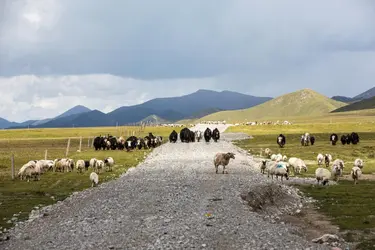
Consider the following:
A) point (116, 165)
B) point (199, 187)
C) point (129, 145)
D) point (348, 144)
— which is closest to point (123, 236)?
point (199, 187)

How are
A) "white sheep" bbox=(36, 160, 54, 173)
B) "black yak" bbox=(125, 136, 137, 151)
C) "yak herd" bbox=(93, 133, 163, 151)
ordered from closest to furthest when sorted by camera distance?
"white sheep" bbox=(36, 160, 54, 173)
"black yak" bbox=(125, 136, 137, 151)
"yak herd" bbox=(93, 133, 163, 151)

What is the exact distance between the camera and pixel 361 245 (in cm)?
1620

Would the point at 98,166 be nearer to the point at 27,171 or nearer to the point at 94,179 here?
the point at 27,171

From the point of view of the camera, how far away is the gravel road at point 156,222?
50.6 feet

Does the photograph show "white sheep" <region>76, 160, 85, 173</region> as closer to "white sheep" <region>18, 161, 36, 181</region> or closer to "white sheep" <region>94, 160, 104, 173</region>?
"white sheep" <region>94, 160, 104, 173</region>

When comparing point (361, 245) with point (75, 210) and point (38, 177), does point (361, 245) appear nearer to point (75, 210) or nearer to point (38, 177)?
point (75, 210)

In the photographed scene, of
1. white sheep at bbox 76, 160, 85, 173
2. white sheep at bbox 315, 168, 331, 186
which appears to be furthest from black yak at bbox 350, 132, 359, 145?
white sheep at bbox 76, 160, 85, 173

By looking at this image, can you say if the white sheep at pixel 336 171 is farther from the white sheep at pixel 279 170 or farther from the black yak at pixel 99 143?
the black yak at pixel 99 143

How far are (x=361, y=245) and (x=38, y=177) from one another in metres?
23.6

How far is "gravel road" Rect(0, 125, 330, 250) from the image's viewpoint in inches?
607

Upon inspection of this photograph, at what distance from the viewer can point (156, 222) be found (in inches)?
717

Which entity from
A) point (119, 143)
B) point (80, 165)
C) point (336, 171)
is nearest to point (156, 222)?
point (336, 171)

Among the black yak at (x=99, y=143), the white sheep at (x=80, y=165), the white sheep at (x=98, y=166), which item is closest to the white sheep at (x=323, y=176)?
the white sheep at (x=98, y=166)

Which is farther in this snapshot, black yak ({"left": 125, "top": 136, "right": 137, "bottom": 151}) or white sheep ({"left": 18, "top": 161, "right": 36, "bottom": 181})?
black yak ({"left": 125, "top": 136, "right": 137, "bottom": 151})
